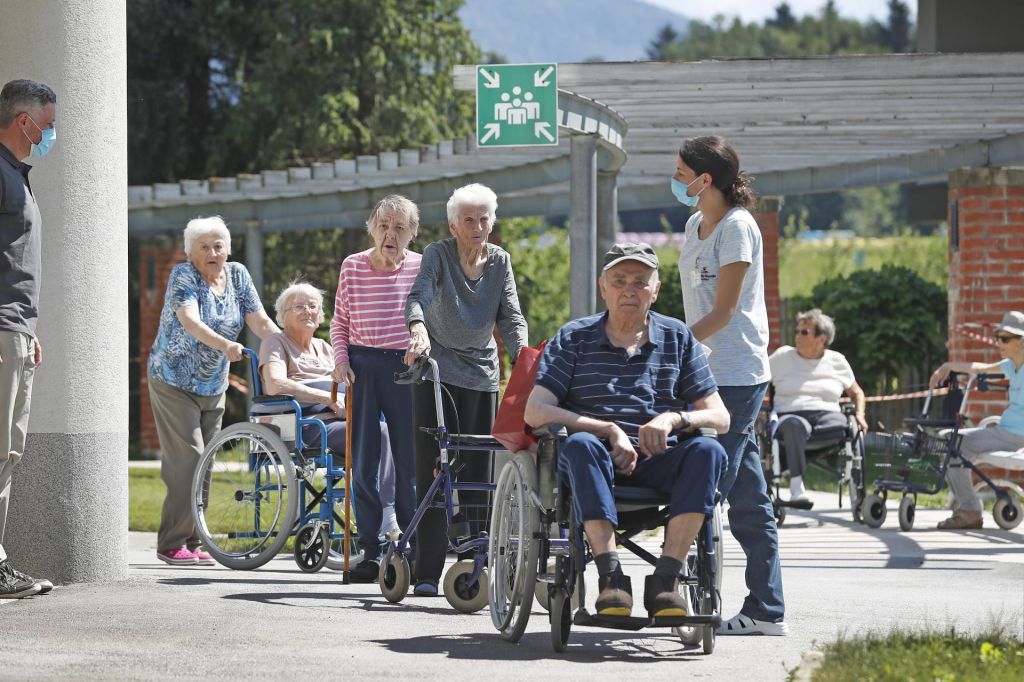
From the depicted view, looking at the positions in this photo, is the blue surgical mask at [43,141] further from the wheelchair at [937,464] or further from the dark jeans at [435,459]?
the wheelchair at [937,464]

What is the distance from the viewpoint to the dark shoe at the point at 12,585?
6996 mm

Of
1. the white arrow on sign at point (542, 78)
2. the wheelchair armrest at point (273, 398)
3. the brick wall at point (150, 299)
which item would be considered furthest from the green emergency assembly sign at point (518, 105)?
the brick wall at point (150, 299)

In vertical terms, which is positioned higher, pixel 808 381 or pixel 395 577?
pixel 808 381

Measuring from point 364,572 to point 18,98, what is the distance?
2.54 m

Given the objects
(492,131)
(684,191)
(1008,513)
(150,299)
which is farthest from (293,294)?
(150,299)

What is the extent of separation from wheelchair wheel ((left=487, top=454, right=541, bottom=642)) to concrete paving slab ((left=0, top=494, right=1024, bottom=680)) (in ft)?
0.34

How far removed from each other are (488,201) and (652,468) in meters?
1.64

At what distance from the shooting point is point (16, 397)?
693 cm

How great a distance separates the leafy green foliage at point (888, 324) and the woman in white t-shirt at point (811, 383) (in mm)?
7364

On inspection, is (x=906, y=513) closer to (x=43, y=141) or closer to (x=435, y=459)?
(x=435, y=459)

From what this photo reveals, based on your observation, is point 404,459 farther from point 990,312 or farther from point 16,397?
point 990,312

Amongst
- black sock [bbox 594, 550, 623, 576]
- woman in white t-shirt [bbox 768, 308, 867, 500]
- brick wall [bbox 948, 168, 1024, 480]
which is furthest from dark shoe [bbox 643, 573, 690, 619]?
brick wall [bbox 948, 168, 1024, 480]

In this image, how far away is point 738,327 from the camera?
6523mm

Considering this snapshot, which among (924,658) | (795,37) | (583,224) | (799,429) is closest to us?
(924,658)
